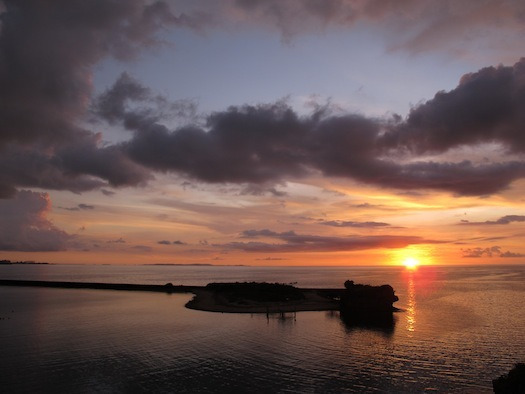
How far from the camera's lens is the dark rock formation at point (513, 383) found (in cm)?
2701

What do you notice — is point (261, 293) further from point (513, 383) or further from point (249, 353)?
point (513, 383)

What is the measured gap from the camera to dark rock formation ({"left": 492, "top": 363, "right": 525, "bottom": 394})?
2701 cm

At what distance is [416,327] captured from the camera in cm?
7256

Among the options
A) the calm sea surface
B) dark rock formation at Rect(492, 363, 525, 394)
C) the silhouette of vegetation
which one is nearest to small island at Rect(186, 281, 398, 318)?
the silhouette of vegetation

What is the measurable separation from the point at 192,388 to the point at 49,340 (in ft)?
107

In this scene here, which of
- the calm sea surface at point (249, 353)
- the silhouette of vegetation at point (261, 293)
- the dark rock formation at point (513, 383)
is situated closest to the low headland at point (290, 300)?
the silhouette of vegetation at point (261, 293)

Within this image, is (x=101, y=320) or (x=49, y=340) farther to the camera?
(x=101, y=320)

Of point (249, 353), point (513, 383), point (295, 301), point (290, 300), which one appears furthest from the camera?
point (290, 300)

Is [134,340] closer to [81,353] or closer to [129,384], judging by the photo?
[81,353]

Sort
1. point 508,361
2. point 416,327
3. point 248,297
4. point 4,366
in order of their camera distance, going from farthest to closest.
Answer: point 248,297 < point 416,327 < point 508,361 < point 4,366

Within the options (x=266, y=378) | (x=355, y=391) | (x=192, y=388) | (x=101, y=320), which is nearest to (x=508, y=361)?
(x=355, y=391)

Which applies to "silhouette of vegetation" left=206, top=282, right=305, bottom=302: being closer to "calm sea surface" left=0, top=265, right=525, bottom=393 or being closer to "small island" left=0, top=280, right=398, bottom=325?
"small island" left=0, top=280, right=398, bottom=325

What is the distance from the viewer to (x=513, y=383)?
89.9 feet

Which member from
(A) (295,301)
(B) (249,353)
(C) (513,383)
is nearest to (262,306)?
(A) (295,301)
